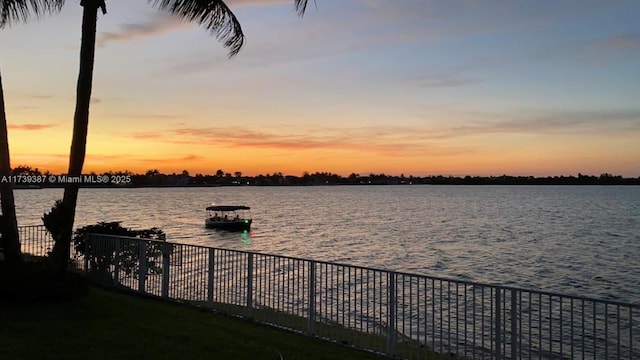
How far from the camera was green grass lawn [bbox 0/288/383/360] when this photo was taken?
7.31 m

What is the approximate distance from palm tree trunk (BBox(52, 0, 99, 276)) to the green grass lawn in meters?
1.72

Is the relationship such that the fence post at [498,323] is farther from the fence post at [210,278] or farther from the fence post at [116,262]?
the fence post at [116,262]

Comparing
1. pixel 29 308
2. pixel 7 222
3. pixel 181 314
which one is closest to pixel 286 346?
pixel 181 314

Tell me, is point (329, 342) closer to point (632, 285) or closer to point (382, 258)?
point (632, 285)

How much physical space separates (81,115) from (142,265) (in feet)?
11.3

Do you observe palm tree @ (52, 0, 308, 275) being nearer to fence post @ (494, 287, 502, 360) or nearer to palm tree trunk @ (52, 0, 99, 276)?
palm tree trunk @ (52, 0, 99, 276)

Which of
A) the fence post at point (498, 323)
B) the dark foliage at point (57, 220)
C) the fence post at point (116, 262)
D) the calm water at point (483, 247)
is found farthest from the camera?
the calm water at point (483, 247)

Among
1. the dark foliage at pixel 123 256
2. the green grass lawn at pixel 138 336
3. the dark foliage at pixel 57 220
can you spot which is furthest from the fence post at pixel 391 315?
the dark foliage at pixel 57 220

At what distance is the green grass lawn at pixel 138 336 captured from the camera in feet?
24.0

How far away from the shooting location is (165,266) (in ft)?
37.2

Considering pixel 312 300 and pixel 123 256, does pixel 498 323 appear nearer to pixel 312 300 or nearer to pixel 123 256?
pixel 312 300

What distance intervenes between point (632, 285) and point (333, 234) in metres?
32.9

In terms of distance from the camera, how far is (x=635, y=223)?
2857 inches

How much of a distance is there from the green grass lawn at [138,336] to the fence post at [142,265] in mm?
1442
